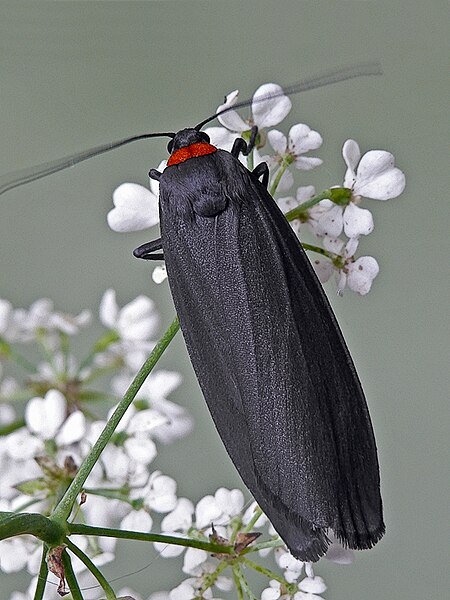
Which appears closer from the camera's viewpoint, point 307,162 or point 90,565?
point 90,565

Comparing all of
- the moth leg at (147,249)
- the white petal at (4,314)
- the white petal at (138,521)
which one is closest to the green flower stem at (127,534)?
the white petal at (138,521)

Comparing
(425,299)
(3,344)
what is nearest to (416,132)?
(425,299)

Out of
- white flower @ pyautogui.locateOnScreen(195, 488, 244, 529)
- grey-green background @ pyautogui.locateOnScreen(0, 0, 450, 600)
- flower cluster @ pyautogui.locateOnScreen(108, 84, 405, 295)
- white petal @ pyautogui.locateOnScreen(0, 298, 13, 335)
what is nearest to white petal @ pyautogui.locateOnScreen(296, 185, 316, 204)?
flower cluster @ pyautogui.locateOnScreen(108, 84, 405, 295)

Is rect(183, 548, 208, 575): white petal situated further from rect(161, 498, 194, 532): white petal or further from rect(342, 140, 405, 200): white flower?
rect(342, 140, 405, 200): white flower

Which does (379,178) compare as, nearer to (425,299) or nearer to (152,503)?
(152,503)

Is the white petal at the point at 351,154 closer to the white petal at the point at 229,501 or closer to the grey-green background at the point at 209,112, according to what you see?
the white petal at the point at 229,501

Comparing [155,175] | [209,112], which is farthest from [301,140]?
[209,112]

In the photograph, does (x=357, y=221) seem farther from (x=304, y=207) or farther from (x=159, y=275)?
(x=159, y=275)
